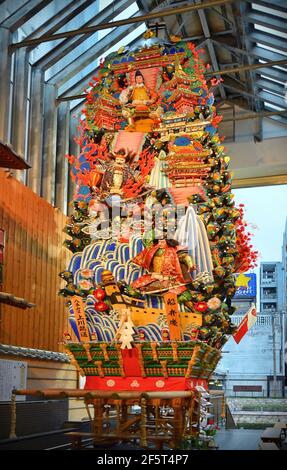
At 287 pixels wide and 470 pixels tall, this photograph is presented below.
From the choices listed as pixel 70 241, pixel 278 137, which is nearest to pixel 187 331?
pixel 70 241

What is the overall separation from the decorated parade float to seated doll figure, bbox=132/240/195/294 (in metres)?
0.01

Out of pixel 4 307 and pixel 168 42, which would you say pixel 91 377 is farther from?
pixel 168 42

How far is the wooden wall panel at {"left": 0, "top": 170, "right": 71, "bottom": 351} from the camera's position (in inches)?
381

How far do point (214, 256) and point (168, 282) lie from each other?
794 millimetres

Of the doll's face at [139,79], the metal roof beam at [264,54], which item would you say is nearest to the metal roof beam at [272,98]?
the metal roof beam at [264,54]

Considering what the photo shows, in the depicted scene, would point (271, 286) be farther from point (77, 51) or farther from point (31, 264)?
point (77, 51)

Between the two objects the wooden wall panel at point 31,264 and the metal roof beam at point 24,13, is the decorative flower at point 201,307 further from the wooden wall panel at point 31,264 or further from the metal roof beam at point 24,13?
the metal roof beam at point 24,13

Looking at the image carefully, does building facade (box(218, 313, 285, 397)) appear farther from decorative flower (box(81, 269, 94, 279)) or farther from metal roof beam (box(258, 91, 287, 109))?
decorative flower (box(81, 269, 94, 279))

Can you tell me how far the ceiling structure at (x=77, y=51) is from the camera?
10289 millimetres

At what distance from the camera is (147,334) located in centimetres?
756

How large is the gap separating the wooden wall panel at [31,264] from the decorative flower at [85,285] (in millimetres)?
2112

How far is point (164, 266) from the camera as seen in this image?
7512 mm

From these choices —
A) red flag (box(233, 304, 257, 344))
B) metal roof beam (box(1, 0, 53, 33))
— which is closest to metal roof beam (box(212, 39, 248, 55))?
metal roof beam (box(1, 0, 53, 33))
